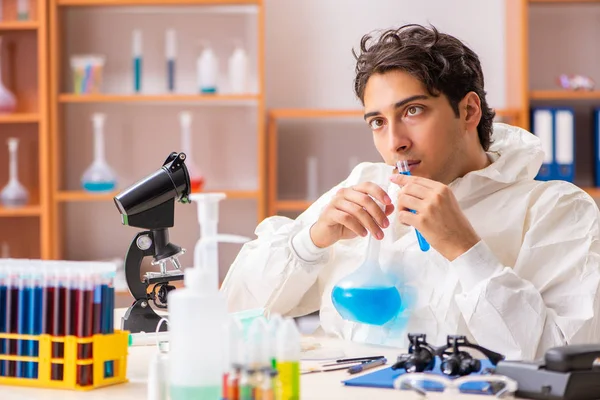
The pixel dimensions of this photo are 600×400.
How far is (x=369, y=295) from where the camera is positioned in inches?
60.6

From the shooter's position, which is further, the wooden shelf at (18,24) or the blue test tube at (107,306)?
the wooden shelf at (18,24)

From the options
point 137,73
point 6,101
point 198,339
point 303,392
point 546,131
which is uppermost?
point 137,73

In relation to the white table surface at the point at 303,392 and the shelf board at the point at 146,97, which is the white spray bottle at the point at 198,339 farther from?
the shelf board at the point at 146,97

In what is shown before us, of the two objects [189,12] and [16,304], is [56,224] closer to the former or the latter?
[189,12]

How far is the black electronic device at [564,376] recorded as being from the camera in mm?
1091

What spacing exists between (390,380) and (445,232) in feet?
1.29

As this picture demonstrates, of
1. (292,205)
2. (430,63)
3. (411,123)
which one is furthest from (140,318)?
(292,205)

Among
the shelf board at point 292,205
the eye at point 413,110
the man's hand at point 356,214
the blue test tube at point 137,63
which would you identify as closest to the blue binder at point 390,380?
the man's hand at point 356,214

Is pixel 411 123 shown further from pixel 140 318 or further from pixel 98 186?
pixel 98 186

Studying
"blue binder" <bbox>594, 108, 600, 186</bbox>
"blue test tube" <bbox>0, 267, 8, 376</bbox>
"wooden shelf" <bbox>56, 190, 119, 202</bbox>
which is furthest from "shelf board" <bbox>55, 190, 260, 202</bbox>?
"blue test tube" <bbox>0, 267, 8, 376</bbox>

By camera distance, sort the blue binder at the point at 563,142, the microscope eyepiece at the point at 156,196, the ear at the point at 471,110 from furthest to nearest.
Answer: the blue binder at the point at 563,142 < the ear at the point at 471,110 < the microscope eyepiece at the point at 156,196

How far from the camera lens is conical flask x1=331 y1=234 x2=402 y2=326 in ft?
5.05

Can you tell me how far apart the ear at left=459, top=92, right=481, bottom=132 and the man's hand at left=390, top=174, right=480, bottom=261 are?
0.37 m

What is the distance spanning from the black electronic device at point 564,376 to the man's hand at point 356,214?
0.52 m
